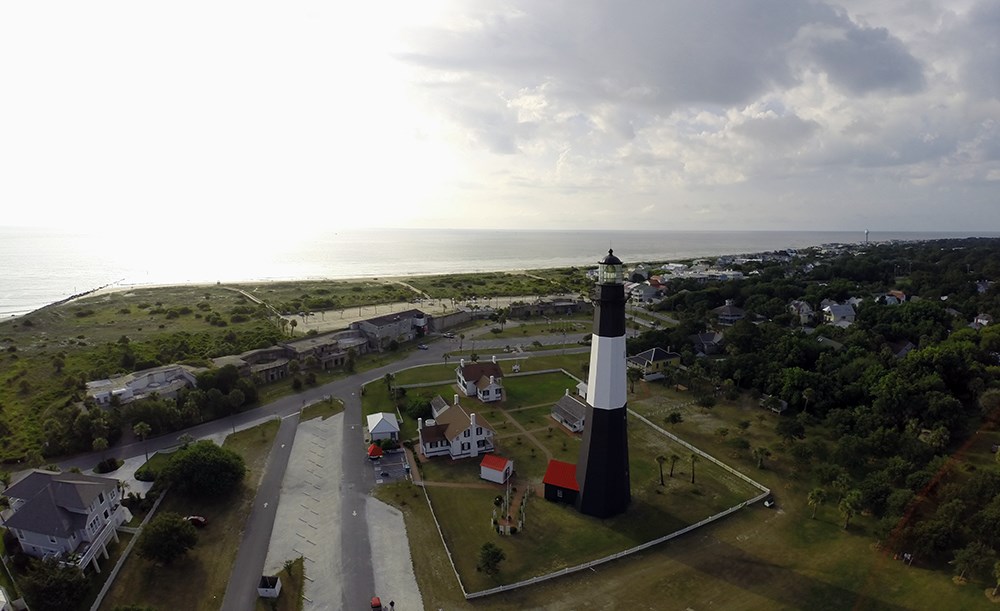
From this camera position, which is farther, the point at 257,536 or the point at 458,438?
the point at 458,438

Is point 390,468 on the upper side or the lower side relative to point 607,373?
lower

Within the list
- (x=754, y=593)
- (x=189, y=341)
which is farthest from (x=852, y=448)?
(x=189, y=341)

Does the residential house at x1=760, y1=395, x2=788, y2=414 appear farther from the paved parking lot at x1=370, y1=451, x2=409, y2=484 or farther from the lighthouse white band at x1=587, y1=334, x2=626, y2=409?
the paved parking lot at x1=370, y1=451, x2=409, y2=484

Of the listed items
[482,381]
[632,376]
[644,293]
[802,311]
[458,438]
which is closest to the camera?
[458,438]

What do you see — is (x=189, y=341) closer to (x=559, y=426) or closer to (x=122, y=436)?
(x=122, y=436)

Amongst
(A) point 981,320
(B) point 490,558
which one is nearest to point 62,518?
(B) point 490,558

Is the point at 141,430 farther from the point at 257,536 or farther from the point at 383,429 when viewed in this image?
the point at 383,429

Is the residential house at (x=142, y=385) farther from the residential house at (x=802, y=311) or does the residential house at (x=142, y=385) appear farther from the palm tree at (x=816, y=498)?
the residential house at (x=802, y=311)

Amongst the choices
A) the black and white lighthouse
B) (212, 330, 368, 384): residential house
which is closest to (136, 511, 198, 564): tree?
the black and white lighthouse
